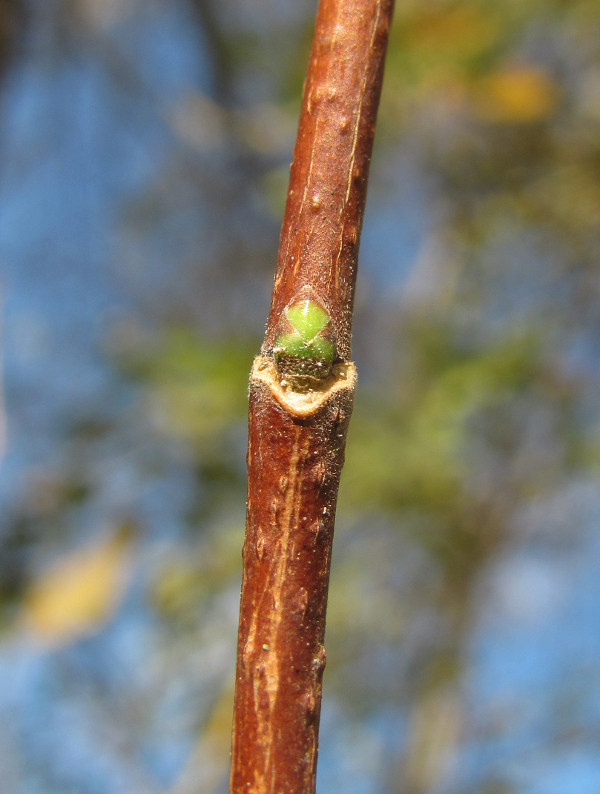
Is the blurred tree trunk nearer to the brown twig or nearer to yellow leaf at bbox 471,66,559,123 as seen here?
yellow leaf at bbox 471,66,559,123

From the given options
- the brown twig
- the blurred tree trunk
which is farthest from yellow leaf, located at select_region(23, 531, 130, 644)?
the brown twig

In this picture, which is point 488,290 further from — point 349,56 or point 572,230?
point 349,56

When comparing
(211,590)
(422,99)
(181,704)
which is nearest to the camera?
(422,99)

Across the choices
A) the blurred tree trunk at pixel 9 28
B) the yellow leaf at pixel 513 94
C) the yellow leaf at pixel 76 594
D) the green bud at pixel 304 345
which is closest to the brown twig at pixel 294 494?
the green bud at pixel 304 345

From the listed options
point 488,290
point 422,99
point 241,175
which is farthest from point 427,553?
point 241,175

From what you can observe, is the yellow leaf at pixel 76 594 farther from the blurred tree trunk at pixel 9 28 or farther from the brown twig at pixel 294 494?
the brown twig at pixel 294 494

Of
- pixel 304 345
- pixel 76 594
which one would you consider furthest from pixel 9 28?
pixel 304 345
